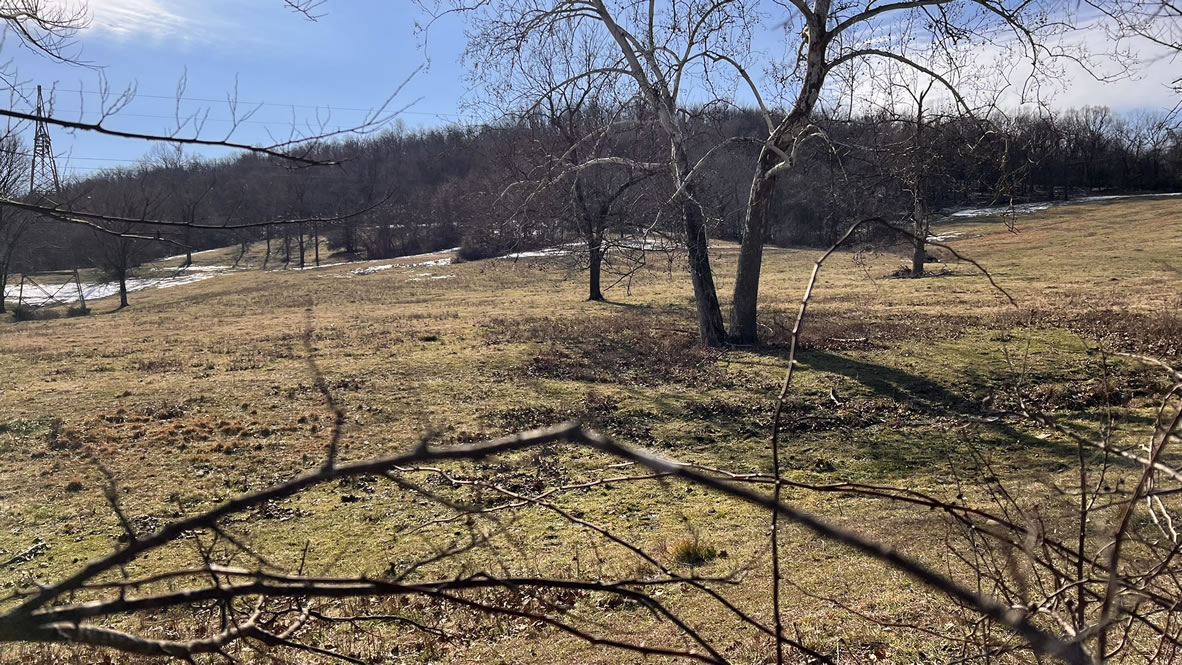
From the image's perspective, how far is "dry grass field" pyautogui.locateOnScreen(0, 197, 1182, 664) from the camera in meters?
4.58

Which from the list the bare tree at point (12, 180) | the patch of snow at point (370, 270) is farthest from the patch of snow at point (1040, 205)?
the bare tree at point (12, 180)

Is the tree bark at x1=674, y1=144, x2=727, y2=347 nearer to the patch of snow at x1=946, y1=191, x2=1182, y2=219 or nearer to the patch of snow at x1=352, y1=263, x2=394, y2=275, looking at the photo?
the patch of snow at x1=352, y1=263, x2=394, y2=275

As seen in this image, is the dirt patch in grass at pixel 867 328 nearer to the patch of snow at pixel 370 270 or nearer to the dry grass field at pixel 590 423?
the dry grass field at pixel 590 423

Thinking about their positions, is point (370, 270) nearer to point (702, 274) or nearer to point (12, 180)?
point (702, 274)

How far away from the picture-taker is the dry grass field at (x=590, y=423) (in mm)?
4582

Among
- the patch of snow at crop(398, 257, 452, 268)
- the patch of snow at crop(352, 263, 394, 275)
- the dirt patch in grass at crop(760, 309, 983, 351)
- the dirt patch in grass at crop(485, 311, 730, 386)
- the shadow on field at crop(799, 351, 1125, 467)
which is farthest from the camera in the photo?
the patch of snow at crop(398, 257, 452, 268)

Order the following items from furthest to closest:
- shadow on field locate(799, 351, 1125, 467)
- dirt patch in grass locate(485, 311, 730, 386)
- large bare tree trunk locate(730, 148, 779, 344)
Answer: large bare tree trunk locate(730, 148, 779, 344)
dirt patch in grass locate(485, 311, 730, 386)
shadow on field locate(799, 351, 1125, 467)

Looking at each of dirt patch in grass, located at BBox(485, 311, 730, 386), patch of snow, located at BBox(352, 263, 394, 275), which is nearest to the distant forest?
dirt patch in grass, located at BBox(485, 311, 730, 386)

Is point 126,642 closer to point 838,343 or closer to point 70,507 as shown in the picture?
point 70,507

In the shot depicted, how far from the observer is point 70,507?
7.35m

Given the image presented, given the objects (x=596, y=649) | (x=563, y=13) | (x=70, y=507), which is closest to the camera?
(x=596, y=649)

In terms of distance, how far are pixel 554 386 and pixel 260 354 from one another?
7.34 m

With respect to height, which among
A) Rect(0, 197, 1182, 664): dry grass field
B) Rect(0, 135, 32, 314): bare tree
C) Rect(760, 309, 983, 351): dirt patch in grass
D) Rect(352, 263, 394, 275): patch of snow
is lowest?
Rect(0, 197, 1182, 664): dry grass field

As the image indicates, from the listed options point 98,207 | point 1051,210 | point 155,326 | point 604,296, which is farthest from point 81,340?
point 1051,210
